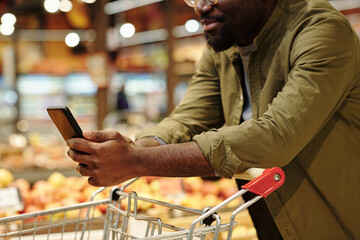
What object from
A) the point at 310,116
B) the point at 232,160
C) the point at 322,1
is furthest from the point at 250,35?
the point at 232,160

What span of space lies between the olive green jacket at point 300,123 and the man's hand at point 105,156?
198mm

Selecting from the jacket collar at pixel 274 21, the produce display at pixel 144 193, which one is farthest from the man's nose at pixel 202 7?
the produce display at pixel 144 193

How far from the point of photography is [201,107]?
1859 mm

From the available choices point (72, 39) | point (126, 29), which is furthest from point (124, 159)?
point (72, 39)

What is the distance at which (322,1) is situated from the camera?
1475 mm

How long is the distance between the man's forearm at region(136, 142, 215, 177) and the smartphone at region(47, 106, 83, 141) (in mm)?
164

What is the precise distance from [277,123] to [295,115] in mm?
53

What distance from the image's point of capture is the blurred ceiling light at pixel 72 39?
820 centimetres

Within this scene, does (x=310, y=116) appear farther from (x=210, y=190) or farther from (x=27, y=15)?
(x=27, y=15)

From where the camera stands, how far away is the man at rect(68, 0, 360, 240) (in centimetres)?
120

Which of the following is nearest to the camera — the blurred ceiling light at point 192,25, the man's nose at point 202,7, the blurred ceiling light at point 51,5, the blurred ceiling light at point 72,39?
the man's nose at point 202,7

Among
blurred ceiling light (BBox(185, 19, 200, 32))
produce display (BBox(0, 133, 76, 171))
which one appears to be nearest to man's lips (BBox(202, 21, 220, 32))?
produce display (BBox(0, 133, 76, 171))

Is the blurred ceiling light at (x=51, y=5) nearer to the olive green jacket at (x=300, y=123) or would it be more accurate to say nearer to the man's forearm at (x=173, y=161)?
the olive green jacket at (x=300, y=123)

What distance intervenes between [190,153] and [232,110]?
0.55 meters
